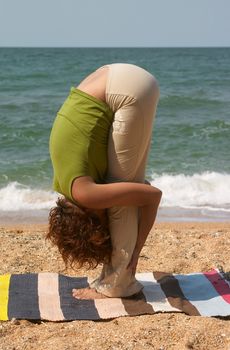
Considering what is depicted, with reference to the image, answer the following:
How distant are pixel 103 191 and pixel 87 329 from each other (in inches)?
30.6

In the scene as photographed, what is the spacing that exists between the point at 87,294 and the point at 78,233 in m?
0.48

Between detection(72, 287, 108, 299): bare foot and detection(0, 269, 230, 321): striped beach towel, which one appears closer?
detection(0, 269, 230, 321): striped beach towel

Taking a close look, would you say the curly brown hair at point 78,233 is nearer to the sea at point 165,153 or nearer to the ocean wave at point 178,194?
the sea at point 165,153

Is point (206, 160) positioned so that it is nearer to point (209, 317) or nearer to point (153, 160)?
point (153, 160)

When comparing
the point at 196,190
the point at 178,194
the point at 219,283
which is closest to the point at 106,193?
the point at 219,283

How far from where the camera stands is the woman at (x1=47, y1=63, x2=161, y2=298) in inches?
144

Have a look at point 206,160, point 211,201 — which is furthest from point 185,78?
point 211,201

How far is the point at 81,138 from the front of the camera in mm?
3639

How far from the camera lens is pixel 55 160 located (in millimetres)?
3756

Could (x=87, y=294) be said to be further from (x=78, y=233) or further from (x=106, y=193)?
(x=106, y=193)

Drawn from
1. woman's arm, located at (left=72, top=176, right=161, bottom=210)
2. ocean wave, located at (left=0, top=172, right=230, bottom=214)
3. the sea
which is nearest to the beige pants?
woman's arm, located at (left=72, top=176, right=161, bottom=210)

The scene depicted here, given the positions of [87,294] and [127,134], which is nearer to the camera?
[127,134]

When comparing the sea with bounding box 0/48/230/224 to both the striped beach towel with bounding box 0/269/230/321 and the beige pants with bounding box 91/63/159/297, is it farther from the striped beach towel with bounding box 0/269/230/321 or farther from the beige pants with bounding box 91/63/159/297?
the beige pants with bounding box 91/63/159/297

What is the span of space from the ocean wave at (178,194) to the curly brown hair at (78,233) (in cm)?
416
